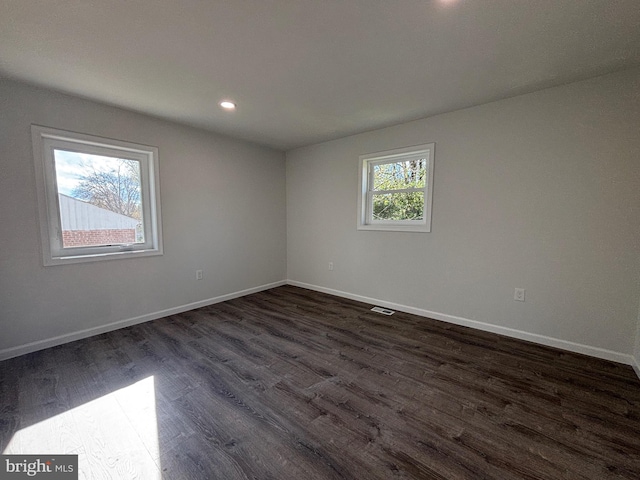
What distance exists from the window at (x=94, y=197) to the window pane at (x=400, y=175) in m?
2.85

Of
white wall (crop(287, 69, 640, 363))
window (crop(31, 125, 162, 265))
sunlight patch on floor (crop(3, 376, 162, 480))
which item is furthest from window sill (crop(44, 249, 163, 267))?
white wall (crop(287, 69, 640, 363))

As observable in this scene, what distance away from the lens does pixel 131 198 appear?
3.01 metres

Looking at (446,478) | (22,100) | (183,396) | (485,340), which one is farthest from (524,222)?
(22,100)

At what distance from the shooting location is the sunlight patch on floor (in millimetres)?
1286

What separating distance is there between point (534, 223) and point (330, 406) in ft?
8.11

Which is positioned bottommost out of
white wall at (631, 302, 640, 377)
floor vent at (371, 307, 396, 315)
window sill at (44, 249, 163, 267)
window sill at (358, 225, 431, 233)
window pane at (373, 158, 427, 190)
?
floor vent at (371, 307, 396, 315)

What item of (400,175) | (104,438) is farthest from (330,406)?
(400,175)

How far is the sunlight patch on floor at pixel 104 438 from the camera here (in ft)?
4.22

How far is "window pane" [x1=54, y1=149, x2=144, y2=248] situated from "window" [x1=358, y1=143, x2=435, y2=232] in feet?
9.36

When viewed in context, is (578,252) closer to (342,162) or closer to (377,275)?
(377,275)

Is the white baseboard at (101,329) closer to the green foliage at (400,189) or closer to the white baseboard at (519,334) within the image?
the white baseboard at (519,334)

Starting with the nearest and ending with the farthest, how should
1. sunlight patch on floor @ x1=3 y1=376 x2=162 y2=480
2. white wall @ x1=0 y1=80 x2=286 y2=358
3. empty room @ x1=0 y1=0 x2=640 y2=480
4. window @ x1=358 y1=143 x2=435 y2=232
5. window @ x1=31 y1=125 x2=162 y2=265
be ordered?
1. sunlight patch on floor @ x1=3 y1=376 x2=162 y2=480
2. empty room @ x1=0 y1=0 x2=640 y2=480
3. white wall @ x1=0 y1=80 x2=286 y2=358
4. window @ x1=31 y1=125 x2=162 y2=265
5. window @ x1=358 y1=143 x2=435 y2=232

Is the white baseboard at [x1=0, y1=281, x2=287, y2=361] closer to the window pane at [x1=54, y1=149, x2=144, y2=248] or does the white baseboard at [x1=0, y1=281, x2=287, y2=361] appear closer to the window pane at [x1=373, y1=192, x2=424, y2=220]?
the window pane at [x1=54, y1=149, x2=144, y2=248]

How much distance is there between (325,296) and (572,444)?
117 inches
